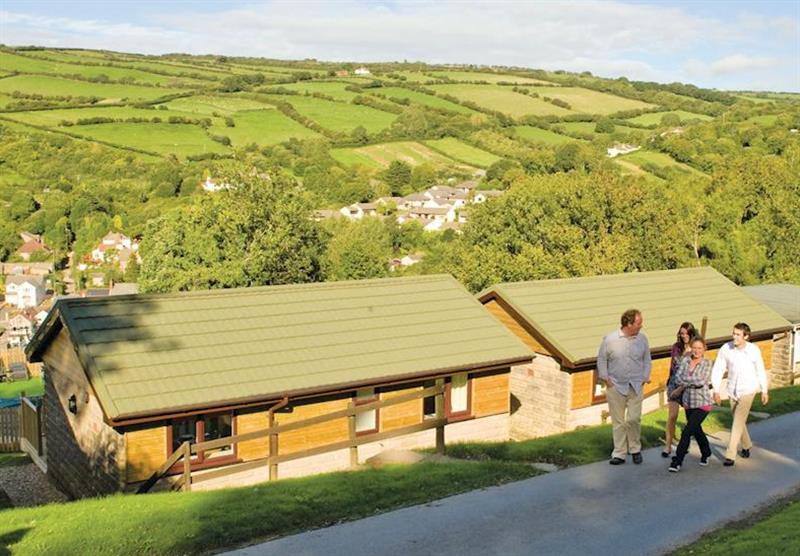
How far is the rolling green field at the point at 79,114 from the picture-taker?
5866 inches

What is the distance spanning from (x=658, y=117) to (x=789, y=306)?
14778 centimetres

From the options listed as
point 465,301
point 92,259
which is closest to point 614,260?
point 465,301

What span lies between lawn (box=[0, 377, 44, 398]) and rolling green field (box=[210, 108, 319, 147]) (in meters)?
96.5

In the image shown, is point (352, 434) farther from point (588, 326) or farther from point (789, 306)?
point (789, 306)

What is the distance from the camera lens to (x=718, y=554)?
30.1ft

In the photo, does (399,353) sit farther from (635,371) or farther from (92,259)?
(92,259)

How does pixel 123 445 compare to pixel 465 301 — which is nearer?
pixel 123 445

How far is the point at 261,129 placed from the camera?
15362cm

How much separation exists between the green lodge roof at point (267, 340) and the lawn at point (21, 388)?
2875 cm

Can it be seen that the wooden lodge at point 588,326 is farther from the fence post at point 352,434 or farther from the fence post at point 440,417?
the fence post at point 352,434

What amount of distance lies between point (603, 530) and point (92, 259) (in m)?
138

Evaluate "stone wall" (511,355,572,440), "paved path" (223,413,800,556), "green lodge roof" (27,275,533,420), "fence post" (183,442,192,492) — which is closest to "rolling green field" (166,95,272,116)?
"stone wall" (511,355,572,440)

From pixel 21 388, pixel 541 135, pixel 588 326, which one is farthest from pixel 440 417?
pixel 541 135

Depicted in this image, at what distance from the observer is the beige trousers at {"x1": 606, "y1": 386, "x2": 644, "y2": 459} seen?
1263 cm
